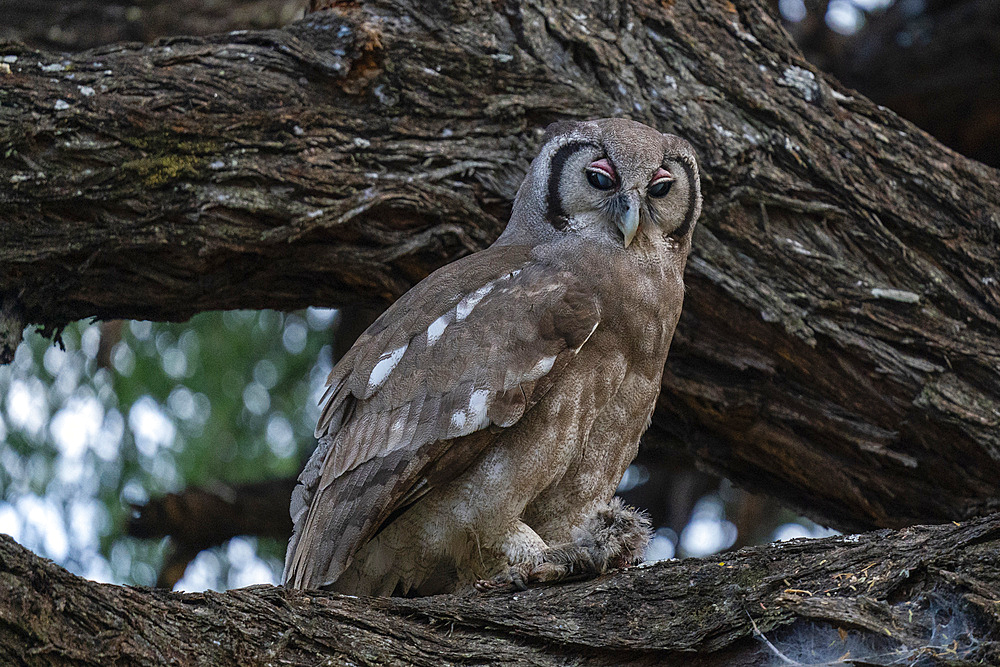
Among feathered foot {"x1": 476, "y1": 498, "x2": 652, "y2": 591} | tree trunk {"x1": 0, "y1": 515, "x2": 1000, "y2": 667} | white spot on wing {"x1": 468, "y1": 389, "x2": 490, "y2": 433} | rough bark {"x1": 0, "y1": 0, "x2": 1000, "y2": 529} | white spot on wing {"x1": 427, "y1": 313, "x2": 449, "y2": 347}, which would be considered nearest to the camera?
tree trunk {"x1": 0, "y1": 515, "x2": 1000, "y2": 667}

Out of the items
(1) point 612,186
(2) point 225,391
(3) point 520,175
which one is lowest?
(2) point 225,391

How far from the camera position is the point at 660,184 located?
11.5ft

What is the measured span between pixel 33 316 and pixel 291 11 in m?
2.94

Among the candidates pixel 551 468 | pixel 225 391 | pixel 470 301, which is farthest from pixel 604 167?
pixel 225 391

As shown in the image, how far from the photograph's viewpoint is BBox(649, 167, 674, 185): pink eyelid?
137 inches

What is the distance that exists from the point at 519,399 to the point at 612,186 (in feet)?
2.91

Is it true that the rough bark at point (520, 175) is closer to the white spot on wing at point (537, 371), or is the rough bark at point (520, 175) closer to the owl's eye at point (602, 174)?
the owl's eye at point (602, 174)

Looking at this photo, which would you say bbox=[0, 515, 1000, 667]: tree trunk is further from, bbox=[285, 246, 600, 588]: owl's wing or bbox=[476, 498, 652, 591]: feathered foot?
bbox=[285, 246, 600, 588]: owl's wing

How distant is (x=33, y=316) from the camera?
4.09 metres

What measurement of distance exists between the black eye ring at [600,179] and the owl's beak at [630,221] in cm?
12

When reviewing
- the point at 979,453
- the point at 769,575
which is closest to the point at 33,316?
the point at 769,575

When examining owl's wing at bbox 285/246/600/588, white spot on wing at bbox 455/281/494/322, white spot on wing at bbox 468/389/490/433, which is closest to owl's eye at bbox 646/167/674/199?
owl's wing at bbox 285/246/600/588

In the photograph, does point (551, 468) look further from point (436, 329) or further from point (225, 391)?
point (225, 391)

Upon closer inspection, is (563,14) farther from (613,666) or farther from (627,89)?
(613,666)
